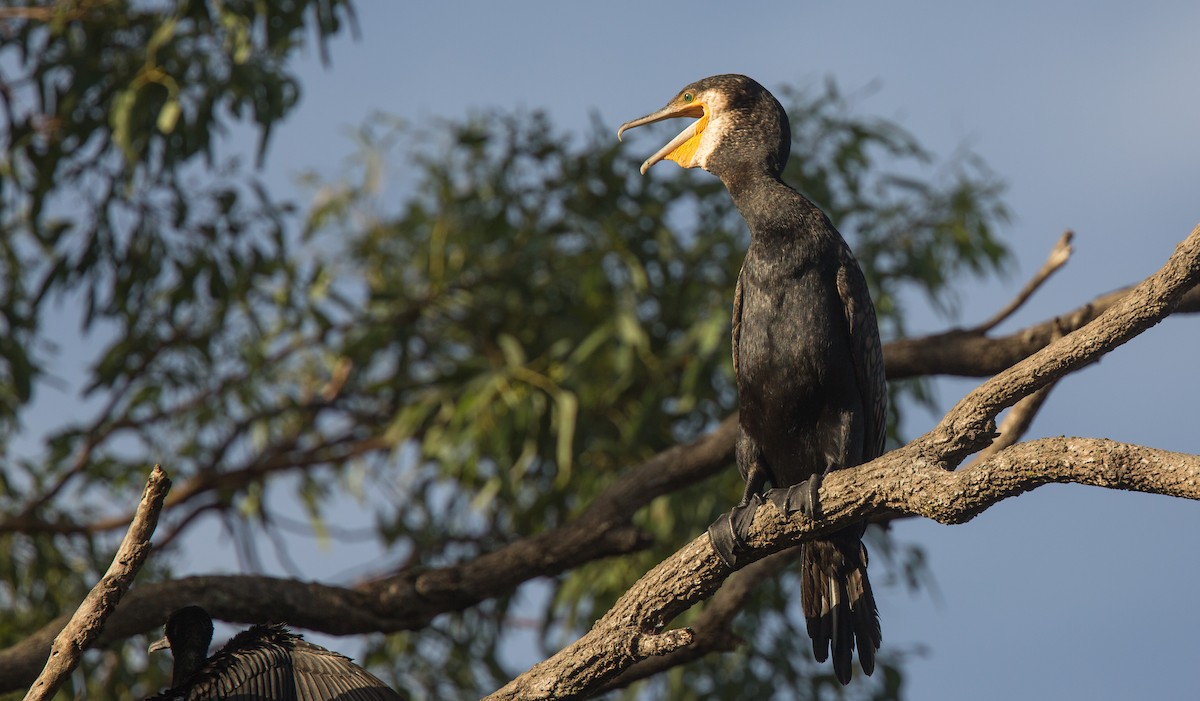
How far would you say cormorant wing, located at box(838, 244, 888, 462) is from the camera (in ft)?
11.9

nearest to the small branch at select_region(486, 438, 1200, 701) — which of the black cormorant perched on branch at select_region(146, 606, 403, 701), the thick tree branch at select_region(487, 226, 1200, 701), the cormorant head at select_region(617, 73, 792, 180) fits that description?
the thick tree branch at select_region(487, 226, 1200, 701)

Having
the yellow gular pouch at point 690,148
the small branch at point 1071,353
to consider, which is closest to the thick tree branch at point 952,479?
the small branch at point 1071,353

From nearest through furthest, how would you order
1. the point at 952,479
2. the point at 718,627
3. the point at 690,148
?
1. the point at 952,479
2. the point at 690,148
3. the point at 718,627

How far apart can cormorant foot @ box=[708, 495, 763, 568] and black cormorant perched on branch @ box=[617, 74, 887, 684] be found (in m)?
0.23

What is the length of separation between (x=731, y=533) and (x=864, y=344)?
2.39 feet

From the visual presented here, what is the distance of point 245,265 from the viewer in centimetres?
678

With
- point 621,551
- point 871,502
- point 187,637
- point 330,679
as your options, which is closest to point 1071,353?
point 871,502

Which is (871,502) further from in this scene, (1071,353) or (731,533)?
(1071,353)

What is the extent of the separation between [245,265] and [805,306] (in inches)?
155

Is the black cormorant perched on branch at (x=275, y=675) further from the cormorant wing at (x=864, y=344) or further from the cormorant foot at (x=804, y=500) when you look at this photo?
the cormorant wing at (x=864, y=344)

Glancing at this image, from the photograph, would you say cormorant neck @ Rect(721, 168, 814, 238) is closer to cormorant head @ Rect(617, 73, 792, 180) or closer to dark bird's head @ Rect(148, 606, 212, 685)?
cormorant head @ Rect(617, 73, 792, 180)

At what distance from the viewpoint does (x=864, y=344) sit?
12.0 feet

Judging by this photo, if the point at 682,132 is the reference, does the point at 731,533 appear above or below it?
below

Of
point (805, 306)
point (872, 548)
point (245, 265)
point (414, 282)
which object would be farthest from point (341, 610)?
point (414, 282)
